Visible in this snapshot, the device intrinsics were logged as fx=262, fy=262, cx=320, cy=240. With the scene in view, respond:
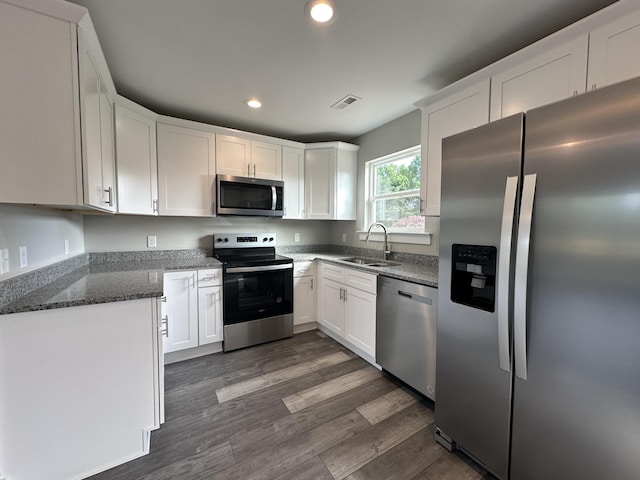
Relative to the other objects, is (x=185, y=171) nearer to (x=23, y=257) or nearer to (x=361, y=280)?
(x=23, y=257)

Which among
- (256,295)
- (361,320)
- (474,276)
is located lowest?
(361,320)

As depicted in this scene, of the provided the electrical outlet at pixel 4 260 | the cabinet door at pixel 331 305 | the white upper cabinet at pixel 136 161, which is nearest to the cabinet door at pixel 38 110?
Result: the electrical outlet at pixel 4 260

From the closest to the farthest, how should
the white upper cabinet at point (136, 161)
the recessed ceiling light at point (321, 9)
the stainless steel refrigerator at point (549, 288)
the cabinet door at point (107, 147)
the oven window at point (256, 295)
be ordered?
the stainless steel refrigerator at point (549, 288)
the recessed ceiling light at point (321, 9)
the cabinet door at point (107, 147)
the white upper cabinet at point (136, 161)
the oven window at point (256, 295)

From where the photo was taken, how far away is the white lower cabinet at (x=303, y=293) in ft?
10.1

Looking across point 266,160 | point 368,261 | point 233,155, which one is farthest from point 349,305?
point 233,155

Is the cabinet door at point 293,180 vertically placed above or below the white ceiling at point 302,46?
below

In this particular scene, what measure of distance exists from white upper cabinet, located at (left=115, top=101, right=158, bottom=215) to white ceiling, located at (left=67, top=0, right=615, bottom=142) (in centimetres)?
23

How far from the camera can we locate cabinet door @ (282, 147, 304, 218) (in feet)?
10.8

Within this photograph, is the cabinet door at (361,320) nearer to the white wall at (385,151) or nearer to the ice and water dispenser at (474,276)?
the white wall at (385,151)

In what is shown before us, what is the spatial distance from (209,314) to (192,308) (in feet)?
0.56

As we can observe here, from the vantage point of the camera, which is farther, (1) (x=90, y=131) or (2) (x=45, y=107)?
(1) (x=90, y=131)

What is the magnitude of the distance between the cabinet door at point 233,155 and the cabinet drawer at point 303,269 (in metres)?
1.20

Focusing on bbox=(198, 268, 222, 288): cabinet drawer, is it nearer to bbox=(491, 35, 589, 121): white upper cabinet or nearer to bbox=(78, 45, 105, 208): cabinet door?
bbox=(78, 45, 105, 208): cabinet door

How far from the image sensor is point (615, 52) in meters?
1.25
